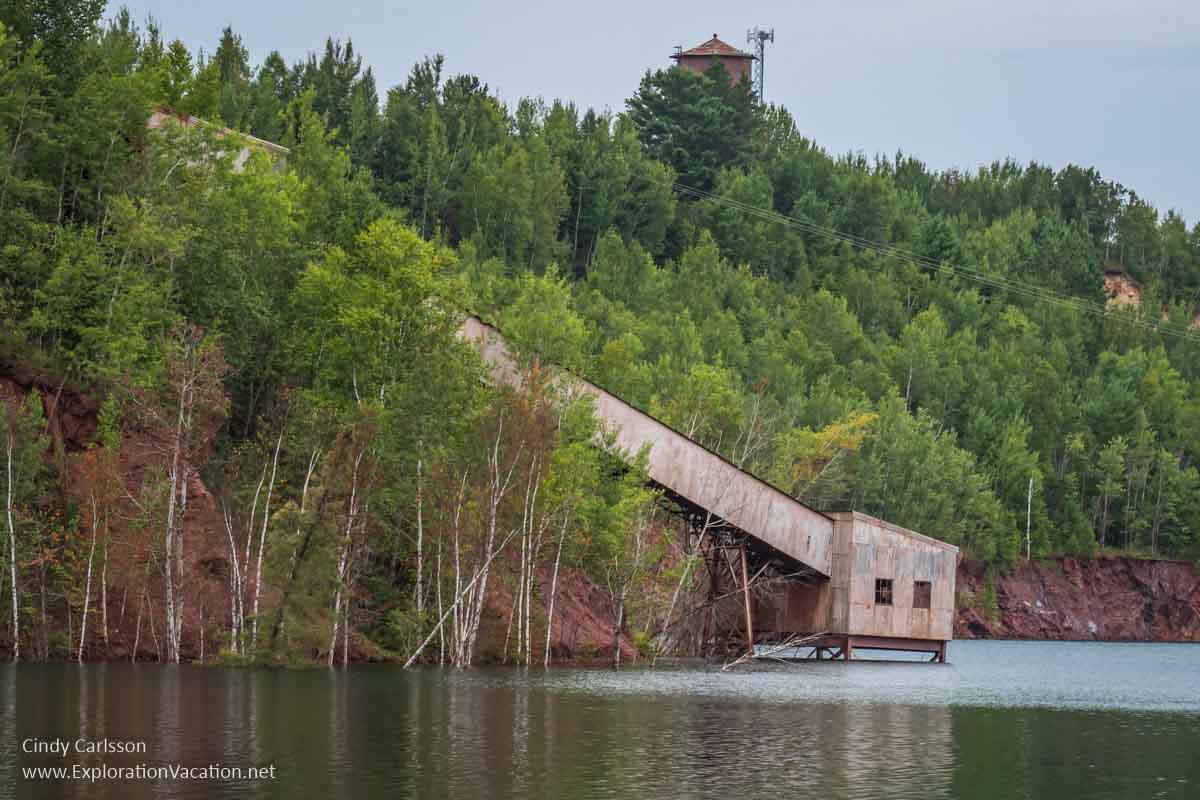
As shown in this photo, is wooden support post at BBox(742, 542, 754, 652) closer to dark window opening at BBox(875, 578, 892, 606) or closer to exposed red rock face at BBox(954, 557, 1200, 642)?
dark window opening at BBox(875, 578, 892, 606)

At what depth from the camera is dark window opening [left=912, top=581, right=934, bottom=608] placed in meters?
60.3

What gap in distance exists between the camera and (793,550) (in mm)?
57406

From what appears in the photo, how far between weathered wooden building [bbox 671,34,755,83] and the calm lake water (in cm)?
13110

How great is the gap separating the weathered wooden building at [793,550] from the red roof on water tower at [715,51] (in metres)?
119

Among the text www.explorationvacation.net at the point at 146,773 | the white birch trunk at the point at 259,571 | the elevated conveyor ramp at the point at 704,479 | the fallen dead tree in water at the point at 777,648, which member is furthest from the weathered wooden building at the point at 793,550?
the text www.explorationvacation.net at the point at 146,773

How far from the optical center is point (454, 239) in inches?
4668

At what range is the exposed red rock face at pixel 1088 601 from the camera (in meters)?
114

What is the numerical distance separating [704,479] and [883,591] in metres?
8.71

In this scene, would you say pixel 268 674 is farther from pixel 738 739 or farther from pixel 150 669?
pixel 738 739

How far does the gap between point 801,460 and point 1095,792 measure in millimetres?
57893

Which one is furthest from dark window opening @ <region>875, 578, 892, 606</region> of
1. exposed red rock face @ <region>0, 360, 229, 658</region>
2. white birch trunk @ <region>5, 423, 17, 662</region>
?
white birch trunk @ <region>5, 423, 17, 662</region>

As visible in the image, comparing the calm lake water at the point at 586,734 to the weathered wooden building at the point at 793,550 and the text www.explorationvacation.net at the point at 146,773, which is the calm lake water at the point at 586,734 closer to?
the text www.explorationvacation.net at the point at 146,773

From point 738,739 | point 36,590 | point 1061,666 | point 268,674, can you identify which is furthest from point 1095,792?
point 1061,666

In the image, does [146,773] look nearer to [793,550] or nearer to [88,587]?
[88,587]
